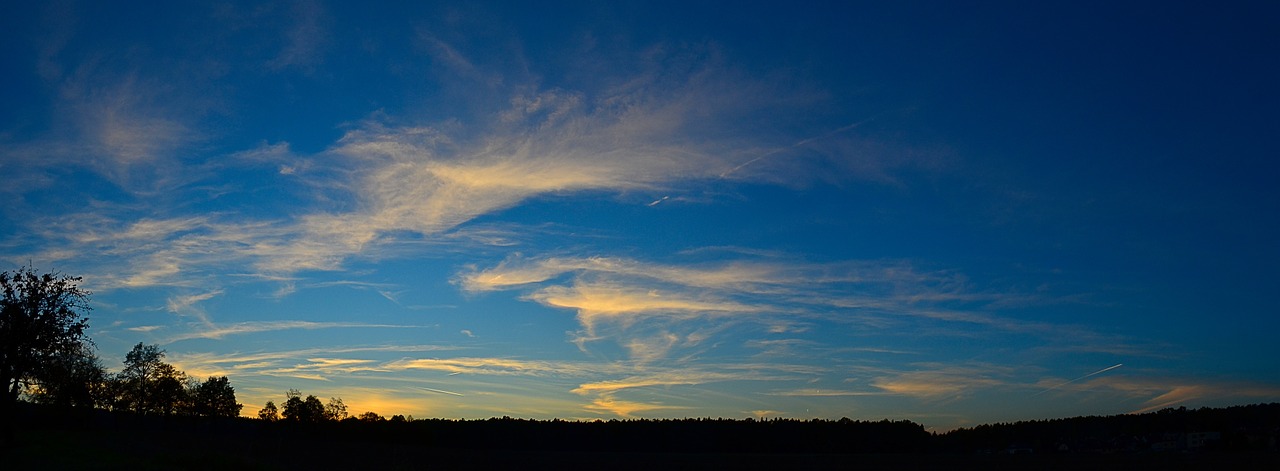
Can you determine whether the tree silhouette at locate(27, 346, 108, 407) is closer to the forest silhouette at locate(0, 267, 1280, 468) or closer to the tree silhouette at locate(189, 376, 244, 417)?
the forest silhouette at locate(0, 267, 1280, 468)

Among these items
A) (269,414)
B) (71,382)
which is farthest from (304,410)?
(71,382)

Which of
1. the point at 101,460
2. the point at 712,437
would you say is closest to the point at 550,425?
the point at 712,437

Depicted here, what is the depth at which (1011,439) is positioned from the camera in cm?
14675

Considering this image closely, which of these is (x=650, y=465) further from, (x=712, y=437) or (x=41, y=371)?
(x=712, y=437)

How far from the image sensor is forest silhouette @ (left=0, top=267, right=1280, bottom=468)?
53.1 meters

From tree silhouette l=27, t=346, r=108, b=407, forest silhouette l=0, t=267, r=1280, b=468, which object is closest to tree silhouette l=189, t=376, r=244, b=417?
forest silhouette l=0, t=267, r=1280, b=468

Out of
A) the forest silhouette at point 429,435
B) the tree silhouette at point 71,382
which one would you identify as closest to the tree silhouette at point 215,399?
the forest silhouette at point 429,435

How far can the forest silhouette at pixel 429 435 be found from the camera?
174 ft

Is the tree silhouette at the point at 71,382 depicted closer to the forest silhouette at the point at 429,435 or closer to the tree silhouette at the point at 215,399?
the forest silhouette at the point at 429,435

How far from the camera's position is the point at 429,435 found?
175 m

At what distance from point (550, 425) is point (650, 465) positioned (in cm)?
11809

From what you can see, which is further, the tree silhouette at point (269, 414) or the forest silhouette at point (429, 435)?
the tree silhouette at point (269, 414)

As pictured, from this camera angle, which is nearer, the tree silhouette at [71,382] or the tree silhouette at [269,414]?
the tree silhouette at [71,382]

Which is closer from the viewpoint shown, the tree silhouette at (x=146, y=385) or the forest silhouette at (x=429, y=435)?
the forest silhouette at (x=429, y=435)
